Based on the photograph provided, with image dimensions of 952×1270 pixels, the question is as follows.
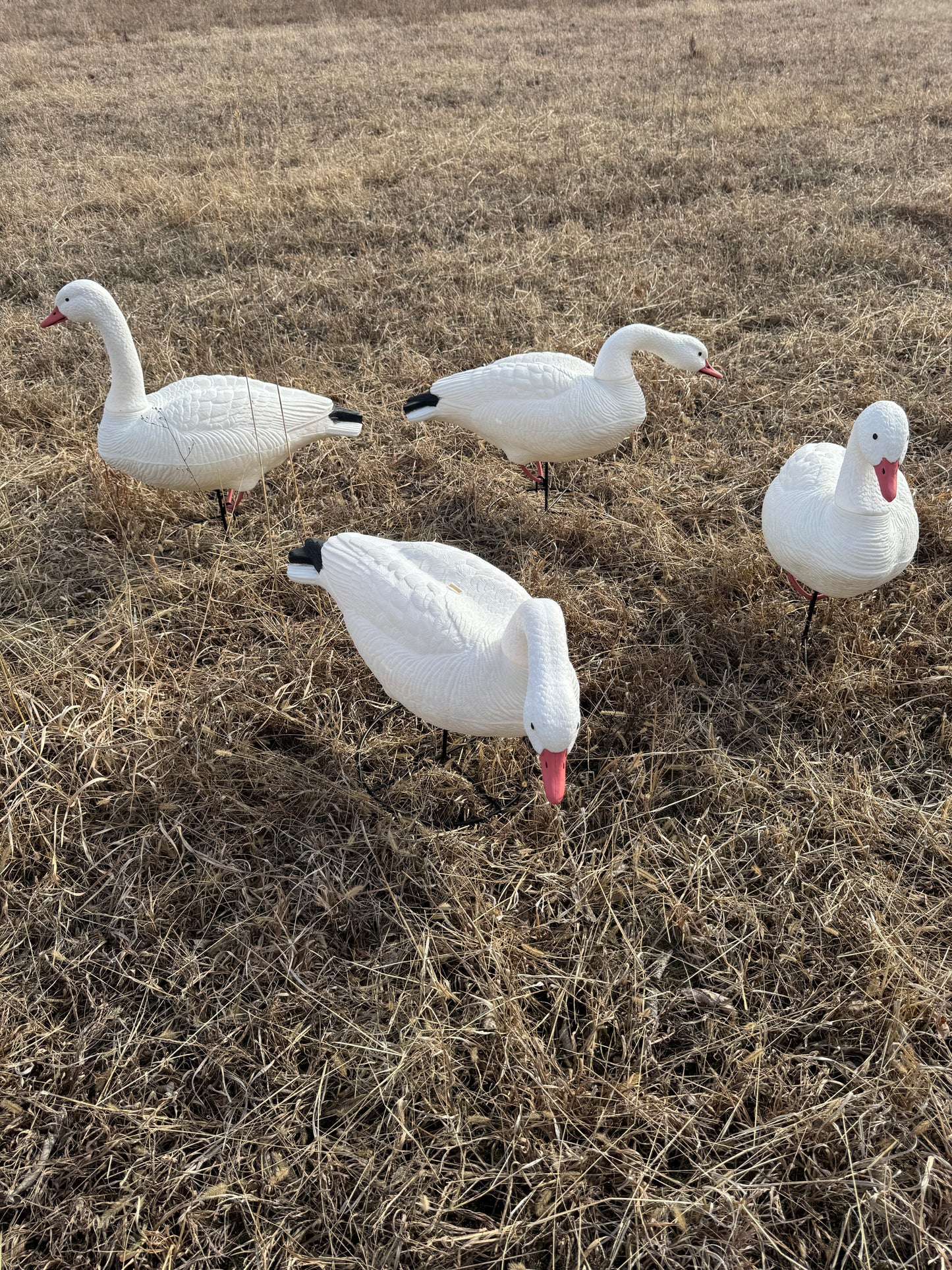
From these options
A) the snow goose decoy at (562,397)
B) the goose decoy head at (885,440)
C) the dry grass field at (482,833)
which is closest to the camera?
the dry grass field at (482,833)

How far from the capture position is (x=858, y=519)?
2.89 metres

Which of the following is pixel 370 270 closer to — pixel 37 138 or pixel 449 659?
pixel 449 659

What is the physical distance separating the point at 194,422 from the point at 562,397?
67.3 inches

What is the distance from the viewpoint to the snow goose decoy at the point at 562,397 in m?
3.75

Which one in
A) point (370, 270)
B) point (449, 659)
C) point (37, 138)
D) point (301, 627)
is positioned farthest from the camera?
point (37, 138)

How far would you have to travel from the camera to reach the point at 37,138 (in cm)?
934

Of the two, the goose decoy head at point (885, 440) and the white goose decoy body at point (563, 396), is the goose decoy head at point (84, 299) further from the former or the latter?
the goose decoy head at point (885, 440)

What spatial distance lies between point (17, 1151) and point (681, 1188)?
171 cm

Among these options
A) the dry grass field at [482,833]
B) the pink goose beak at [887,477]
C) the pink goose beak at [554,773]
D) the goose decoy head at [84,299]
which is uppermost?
the goose decoy head at [84,299]

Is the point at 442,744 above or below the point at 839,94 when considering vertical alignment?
below

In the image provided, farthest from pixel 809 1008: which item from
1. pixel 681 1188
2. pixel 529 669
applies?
pixel 529 669

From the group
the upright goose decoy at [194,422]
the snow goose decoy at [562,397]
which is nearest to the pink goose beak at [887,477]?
the snow goose decoy at [562,397]

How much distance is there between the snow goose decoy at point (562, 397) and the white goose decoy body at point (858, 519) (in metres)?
0.98

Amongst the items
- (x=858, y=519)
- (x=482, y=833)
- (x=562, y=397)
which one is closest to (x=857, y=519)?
(x=858, y=519)
